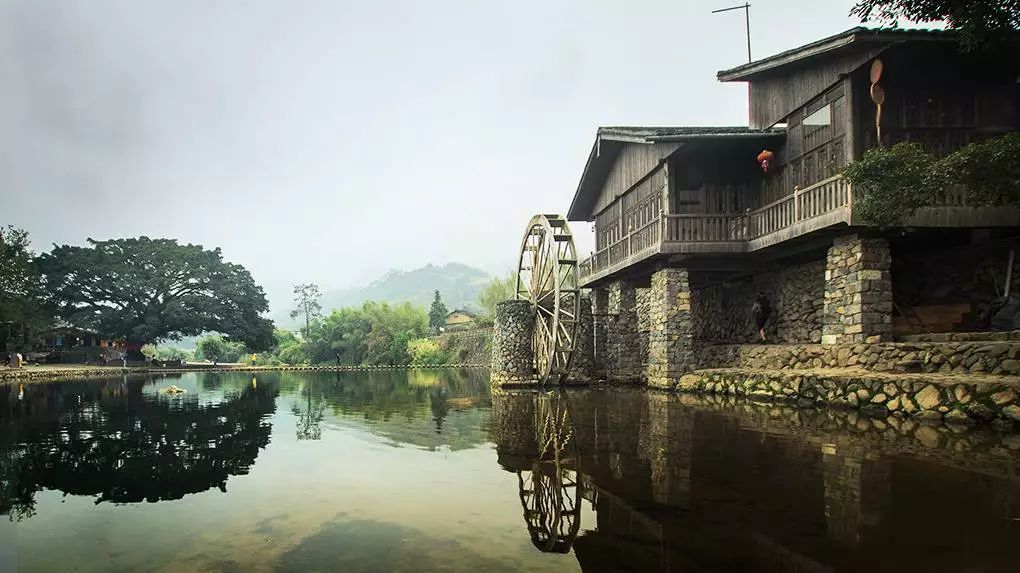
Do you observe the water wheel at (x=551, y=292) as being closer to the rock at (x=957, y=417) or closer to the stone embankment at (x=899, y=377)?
the stone embankment at (x=899, y=377)

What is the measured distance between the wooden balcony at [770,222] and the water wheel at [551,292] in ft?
5.51

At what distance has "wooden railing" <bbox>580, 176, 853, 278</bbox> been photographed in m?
11.8

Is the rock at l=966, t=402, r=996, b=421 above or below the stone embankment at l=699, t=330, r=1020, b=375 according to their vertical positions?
below

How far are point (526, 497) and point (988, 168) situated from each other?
26.8ft

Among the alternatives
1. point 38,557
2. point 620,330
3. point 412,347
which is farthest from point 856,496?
point 412,347

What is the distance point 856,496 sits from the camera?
188 inches

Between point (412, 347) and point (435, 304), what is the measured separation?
10179mm

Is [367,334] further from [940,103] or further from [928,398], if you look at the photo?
[928,398]

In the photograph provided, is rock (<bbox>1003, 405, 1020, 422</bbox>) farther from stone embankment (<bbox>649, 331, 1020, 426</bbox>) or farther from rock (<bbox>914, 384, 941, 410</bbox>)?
rock (<bbox>914, 384, 941, 410</bbox>)

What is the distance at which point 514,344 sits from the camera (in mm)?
19672

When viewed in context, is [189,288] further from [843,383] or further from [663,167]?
[843,383]

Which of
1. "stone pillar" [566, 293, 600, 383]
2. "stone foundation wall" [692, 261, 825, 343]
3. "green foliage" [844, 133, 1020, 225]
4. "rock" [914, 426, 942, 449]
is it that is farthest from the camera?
"stone pillar" [566, 293, 600, 383]

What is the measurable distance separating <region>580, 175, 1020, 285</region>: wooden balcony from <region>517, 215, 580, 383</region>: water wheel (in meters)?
1.68

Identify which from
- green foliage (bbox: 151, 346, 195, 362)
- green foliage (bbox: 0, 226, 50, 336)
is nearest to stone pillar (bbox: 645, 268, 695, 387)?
green foliage (bbox: 0, 226, 50, 336)
